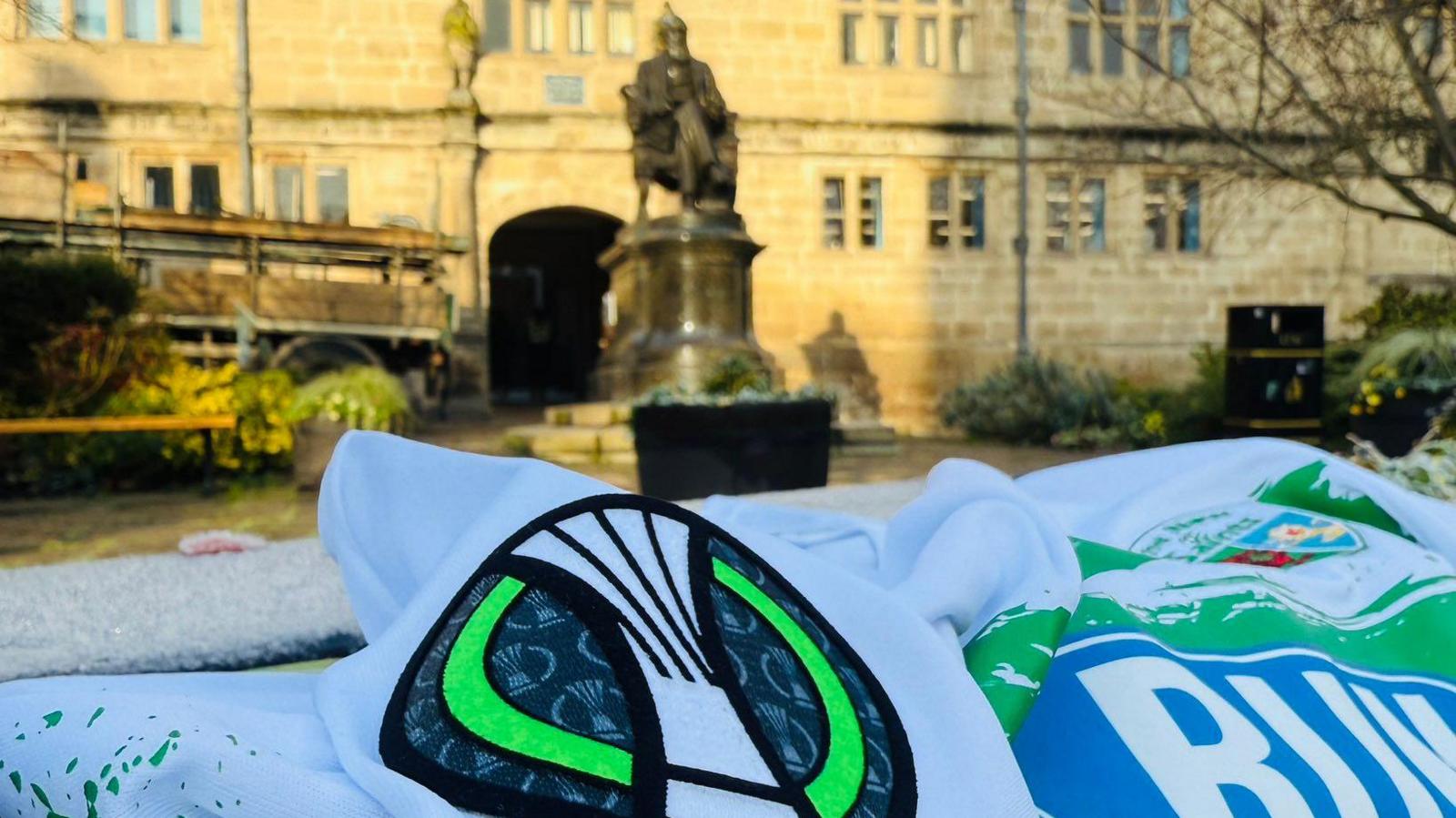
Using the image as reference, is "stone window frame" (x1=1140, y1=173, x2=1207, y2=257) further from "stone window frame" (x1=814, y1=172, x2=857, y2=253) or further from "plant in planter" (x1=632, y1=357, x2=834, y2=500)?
"plant in planter" (x1=632, y1=357, x2=834, y2=500)

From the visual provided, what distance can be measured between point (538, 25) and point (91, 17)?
17.0 ft

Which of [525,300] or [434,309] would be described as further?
[525,300]

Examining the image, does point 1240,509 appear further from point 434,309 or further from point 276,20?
point 276,20

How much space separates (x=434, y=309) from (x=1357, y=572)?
965 cm

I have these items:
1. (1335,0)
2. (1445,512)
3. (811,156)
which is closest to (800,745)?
(1445,512)

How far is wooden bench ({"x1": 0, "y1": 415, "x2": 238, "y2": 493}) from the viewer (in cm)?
567

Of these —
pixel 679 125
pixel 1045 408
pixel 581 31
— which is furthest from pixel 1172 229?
pixel 679 125

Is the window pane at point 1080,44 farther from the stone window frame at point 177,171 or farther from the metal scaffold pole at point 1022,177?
the stone window frame at point 177,171

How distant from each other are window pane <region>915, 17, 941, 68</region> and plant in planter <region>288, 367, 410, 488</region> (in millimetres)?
9899

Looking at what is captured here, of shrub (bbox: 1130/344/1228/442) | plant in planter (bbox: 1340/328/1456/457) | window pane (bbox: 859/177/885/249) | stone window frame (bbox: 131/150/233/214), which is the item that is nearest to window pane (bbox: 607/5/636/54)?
window pane (bbox: 859/177/885/249)

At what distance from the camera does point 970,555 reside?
1.11 m

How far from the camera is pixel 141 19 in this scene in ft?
42.3

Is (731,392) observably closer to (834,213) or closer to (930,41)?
(834,213)

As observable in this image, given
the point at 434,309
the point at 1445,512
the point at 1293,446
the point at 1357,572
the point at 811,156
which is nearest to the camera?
the point at 1357,572
